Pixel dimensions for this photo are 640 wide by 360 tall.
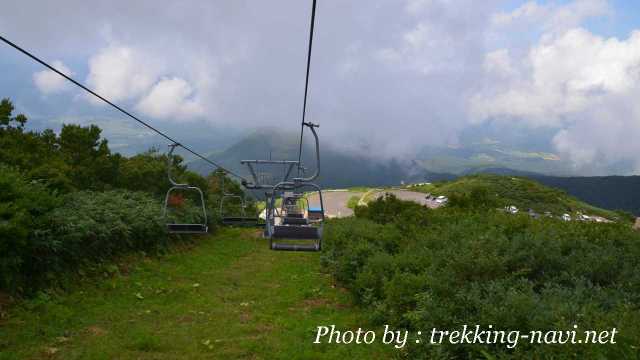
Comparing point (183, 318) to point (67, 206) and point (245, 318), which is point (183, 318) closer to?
point (245, 318)

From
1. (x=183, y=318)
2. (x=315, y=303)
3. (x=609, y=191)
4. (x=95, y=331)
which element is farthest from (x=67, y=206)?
(x=609, y=191)

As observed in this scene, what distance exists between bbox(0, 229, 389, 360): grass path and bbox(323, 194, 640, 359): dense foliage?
1.12 meters

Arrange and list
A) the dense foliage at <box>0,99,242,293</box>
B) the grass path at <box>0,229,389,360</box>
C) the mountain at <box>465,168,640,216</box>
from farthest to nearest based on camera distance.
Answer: the mountain at <box>465,168,640,216</box>
the dense foliage at <box>0,99,242,293</box>
the grass path at <box>0,229,389,360</box>

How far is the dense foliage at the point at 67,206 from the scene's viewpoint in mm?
10148

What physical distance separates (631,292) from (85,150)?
22.0m

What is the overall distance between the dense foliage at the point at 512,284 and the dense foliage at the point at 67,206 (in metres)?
6.92

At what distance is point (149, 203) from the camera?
21203mm

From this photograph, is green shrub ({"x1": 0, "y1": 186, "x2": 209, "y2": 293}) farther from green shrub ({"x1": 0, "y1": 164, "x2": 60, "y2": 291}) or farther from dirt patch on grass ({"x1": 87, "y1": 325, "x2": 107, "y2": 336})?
dirt patch on grass ({"x1": 87, "y1": 325, "x2": 107, "y2": 336})

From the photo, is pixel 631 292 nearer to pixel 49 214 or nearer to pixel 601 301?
pixel 601 301

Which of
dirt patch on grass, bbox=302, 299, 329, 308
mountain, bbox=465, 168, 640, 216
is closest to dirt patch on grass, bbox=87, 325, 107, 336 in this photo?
dirt patch on grass, bbox=302, 299, 329, 308

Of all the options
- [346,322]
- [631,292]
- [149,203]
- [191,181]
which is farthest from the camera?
[191,181]

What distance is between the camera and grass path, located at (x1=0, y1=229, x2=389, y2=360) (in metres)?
8.12

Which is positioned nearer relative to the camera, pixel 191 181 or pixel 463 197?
pixel 463 197

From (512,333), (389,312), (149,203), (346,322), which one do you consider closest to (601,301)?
(512,333)
